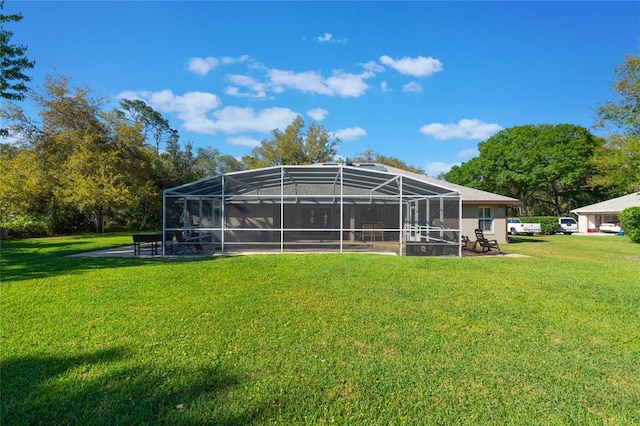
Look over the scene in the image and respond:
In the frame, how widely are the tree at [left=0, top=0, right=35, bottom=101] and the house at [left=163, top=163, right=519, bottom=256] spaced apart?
657 centimetres

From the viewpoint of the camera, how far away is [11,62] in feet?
37.3

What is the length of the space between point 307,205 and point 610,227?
27.7 m

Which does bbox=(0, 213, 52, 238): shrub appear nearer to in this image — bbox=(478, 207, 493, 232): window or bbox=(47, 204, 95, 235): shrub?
bbox=(47, 204, 95, 235): shrub

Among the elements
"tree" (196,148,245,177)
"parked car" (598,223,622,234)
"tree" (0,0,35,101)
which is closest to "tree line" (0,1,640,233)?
"tree" (0,0,35,101)

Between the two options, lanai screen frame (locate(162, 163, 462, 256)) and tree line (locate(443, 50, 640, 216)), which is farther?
tree line (locate(443, 50, 640, 216))

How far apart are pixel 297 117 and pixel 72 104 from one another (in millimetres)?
23383

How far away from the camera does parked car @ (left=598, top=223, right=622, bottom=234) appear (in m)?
27.6

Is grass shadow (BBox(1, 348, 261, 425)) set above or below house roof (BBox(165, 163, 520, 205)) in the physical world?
below

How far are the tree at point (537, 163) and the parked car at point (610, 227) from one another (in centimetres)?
667

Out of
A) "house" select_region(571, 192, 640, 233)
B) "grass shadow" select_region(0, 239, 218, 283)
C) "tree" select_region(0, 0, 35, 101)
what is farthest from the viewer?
"house" select_region(571, 192, 640, 233)

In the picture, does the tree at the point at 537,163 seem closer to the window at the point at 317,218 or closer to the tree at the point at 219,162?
the window at the point at 317,218

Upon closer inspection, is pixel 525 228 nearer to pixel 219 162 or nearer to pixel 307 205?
pixel 307 205

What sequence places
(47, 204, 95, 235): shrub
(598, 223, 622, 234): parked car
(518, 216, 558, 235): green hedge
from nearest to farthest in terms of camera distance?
(47, 204, 95, 235): shrub < (518, 216, 558, 235): green hedge < (598, 223, 622, 234): parked car

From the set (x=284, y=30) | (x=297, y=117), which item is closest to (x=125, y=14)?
(x=284, y=30)
